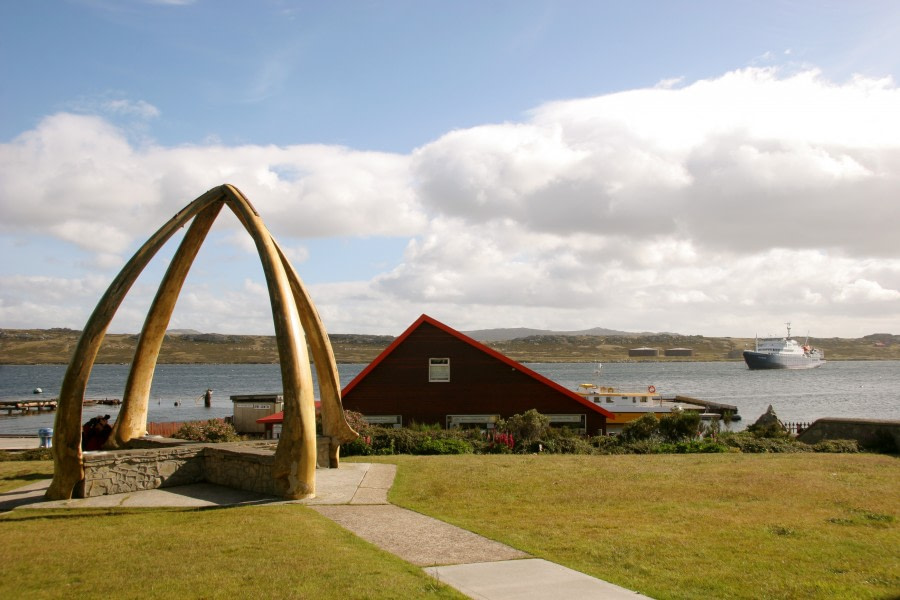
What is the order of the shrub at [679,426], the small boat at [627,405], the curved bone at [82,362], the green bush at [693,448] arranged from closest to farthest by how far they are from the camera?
the curved bone at [82,362]
the green bush at [693,448]
the shrub at [679,426]
the small boat at [627,405]

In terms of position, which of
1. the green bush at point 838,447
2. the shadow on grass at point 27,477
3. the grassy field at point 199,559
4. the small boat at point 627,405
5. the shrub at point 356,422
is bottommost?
the small boat at point 627,405

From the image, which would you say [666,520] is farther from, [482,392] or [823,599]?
[482,392]

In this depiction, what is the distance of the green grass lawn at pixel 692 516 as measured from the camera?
8.55 m

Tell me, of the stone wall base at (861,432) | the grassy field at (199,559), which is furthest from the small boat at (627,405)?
the grassy field at (199,559)

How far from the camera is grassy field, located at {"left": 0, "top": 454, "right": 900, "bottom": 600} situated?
812 centimetres

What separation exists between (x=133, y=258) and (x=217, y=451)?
14.8 ft

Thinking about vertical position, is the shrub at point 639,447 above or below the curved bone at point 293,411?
below

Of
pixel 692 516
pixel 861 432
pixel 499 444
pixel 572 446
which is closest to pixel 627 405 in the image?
pixel 861 432

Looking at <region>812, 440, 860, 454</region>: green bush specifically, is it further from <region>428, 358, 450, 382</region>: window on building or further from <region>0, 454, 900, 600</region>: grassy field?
<region>428, 358, 450, 382</region>: window on building

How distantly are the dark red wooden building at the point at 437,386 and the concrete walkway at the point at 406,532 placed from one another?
12.1 meters

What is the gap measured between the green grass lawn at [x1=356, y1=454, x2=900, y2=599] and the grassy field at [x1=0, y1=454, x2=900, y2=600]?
0.04 m

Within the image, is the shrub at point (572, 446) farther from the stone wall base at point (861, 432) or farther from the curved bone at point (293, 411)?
the curved bone at point (293, 411)

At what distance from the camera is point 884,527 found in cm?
1112

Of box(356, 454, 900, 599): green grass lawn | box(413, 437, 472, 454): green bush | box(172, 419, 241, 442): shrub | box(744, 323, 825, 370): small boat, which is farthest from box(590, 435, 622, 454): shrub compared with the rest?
box(744, 323, 825, 370): small boat
